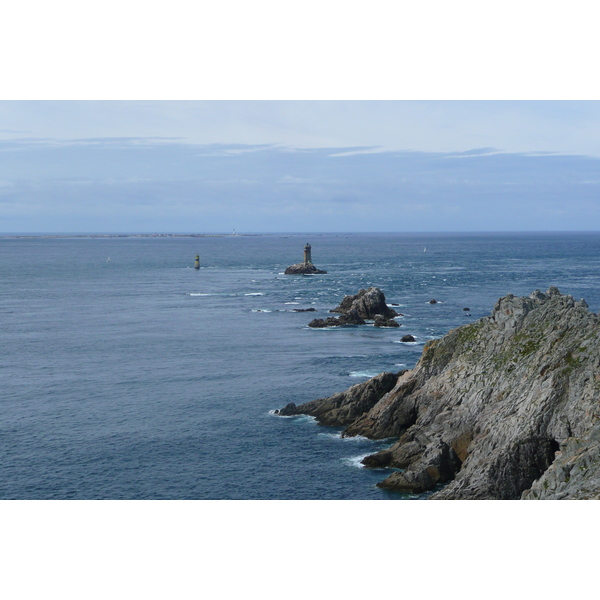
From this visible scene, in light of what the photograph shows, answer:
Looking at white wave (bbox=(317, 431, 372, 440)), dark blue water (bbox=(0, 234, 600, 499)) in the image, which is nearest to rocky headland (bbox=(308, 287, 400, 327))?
dark blue water (bbox=(0, 234, 600, 499))

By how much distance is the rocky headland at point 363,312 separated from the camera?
86.1 meters

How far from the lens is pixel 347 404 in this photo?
47312mm

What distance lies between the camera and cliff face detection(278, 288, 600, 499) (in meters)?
31.9

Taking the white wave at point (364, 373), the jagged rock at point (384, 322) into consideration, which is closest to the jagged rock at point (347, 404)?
the white wave at point (364, 373)

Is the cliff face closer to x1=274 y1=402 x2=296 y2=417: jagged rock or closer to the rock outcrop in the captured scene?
x1=274 y1=402 x2=296 y2=417: jagged rock

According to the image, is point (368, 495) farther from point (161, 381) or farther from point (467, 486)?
point (161, 381)

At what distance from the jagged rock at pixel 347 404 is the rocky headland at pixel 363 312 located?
123ft

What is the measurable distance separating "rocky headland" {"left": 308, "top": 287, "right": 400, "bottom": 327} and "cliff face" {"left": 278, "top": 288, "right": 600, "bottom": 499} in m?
38.2

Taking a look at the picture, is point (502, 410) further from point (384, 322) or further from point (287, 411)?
point (384, 322)

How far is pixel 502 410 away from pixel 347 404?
42.6 feet

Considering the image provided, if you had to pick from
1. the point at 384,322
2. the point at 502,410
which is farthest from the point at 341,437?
the point at 384,322

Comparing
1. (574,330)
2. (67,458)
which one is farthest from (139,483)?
(574,330)

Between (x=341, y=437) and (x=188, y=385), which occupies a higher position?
(x=188, y=385)

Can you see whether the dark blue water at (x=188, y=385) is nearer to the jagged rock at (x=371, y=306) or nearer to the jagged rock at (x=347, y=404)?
the jagged rock at (x=347, y=404)
